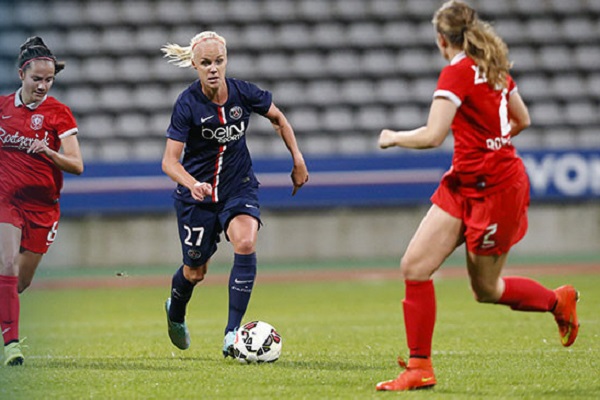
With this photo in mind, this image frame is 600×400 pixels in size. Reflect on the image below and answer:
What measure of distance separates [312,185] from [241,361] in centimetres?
1034

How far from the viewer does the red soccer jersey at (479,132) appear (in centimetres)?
564

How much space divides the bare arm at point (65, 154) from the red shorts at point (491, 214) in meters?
2.70

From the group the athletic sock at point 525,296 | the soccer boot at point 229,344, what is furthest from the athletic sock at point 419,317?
the soccer boot at point 229,344

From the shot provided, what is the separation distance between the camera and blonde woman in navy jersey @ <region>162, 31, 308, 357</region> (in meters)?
7.27

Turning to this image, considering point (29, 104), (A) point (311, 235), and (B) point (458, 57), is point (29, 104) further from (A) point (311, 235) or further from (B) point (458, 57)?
(A) point (311, 235)

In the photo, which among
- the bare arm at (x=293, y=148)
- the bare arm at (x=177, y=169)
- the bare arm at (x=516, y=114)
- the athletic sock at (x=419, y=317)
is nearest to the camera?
the athletic sock at (x=419, y=317)

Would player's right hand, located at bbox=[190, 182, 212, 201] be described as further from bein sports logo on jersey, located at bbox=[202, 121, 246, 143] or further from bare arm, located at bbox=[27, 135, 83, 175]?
bare arm, located at bbox=[27, 135, 83, 175]

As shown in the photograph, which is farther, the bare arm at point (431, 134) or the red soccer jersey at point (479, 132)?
the red soccer jersey at point (479, 132)

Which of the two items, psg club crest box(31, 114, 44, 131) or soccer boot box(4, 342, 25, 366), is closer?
soccer boot box(4, 342, 25, 366)

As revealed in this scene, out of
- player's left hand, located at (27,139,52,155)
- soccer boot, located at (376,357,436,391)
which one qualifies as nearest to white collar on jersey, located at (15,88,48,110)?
player's left hand, located at (27,139,52,155)

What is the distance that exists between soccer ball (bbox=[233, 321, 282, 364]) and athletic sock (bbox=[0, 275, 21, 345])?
1.48 meters

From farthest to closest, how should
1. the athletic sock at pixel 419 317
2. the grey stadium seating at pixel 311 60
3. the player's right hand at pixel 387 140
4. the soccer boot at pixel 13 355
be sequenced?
1. the grey stadium seating at pixel 311 60
2. the soccer boot at pixel 13 355
3. the athletic sock at pixel 419 317
4. the player's right hand at pixel 387 140

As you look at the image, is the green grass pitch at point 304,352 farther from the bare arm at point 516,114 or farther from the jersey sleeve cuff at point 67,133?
the jersey sleeve cuff at point 67,133

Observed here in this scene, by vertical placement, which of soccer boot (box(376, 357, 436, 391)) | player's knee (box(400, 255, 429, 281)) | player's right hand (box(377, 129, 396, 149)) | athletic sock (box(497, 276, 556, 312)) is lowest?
soccer boot (box(376, 357, 436, 391))
